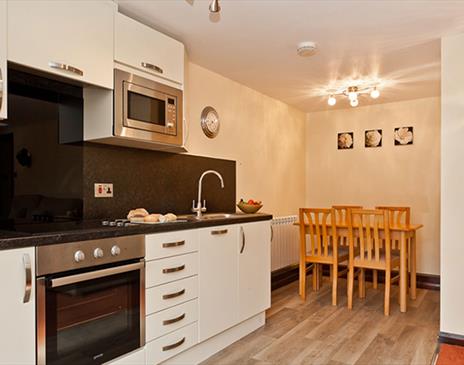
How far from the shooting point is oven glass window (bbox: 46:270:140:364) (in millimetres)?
1702

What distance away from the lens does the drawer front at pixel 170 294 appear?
2.16 meters

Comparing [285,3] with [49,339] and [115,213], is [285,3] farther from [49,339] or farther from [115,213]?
[49,339]

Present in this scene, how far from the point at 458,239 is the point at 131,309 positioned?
2.41m

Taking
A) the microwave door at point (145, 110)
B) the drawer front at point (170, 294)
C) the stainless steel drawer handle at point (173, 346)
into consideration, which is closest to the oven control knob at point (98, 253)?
the drawer front at point (170, 294)

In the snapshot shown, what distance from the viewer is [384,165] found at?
16.2ft

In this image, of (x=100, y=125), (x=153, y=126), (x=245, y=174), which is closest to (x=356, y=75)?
(x=245, y=174)

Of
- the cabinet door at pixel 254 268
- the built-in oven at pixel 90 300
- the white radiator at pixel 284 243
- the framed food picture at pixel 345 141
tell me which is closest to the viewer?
the built-in oven at pixel 90 300

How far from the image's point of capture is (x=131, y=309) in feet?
6.78

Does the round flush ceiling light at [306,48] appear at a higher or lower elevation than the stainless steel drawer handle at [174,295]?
higher

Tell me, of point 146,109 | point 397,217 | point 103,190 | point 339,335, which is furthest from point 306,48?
point 397,217

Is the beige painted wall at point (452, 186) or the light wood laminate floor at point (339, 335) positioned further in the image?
the beige painted wall at point (452, 186)

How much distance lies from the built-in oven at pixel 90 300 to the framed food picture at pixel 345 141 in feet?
12.6

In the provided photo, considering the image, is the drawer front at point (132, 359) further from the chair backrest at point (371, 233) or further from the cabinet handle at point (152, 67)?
the chair backrest at point (371, 233)

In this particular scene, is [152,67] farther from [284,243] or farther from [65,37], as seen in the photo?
[284,243]
